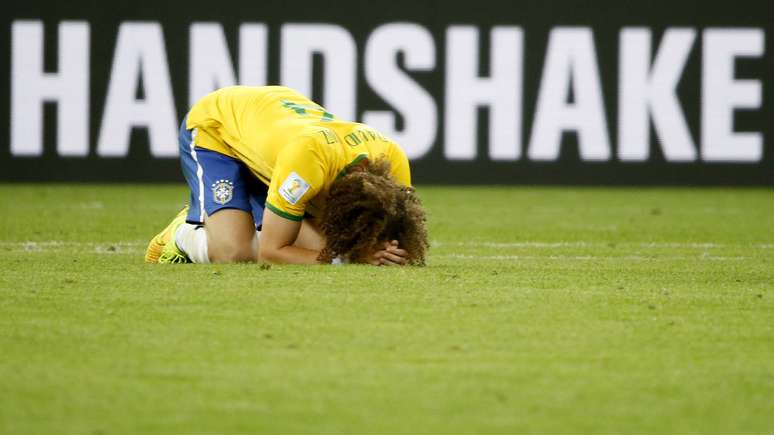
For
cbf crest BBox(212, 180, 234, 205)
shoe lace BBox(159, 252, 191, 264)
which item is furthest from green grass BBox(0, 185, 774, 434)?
cbf crest BBox(212, 180, 234, 205)

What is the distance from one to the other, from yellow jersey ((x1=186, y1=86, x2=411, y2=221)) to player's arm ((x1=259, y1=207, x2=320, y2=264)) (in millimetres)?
52

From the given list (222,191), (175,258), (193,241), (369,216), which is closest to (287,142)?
(369,216)

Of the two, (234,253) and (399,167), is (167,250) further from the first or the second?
(399,167)

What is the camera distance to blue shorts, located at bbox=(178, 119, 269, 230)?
22.8ft

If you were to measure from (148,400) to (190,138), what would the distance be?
375 centimetres

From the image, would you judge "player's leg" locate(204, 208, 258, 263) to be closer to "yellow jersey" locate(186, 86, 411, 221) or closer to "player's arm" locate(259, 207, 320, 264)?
"yellow jersey" locate(186, 86, 411, 221)

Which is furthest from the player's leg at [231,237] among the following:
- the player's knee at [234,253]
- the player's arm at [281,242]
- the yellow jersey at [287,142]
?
the player's arm at [281,242]

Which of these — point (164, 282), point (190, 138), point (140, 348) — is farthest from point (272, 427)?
point (190, 138)

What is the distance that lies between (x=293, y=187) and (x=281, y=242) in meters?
0.37

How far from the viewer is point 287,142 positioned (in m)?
6.46

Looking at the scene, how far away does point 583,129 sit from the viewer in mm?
14562

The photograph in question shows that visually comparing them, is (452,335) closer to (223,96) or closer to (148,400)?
(148,400)

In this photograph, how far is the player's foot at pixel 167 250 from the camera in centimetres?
712

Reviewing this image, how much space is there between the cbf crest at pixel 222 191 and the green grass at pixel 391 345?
1.42 feet
